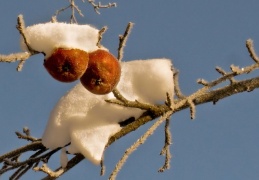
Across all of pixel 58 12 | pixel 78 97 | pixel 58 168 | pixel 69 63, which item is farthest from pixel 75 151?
pixel 58 12

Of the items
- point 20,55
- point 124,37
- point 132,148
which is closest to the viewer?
point 20,55

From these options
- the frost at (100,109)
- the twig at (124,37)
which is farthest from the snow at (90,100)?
the twig at (124,37)

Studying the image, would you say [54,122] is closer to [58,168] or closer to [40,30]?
[58,168]

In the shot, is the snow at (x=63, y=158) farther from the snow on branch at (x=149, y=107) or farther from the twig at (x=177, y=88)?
the twig at (x=177, y=88)

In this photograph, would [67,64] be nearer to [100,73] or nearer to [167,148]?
[100,73]

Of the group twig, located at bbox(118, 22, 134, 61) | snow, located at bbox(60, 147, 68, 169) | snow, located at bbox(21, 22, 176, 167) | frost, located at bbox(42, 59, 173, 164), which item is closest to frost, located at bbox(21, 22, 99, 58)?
snow, located at bbox(21, 22, 176, 167)

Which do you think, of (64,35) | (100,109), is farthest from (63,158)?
(64,35)

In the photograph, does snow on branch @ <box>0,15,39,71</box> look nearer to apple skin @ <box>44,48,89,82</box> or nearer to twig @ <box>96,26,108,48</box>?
apple skin @ <box>44,48,89,82</box>

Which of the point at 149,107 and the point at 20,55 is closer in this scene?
the point at 20,55
